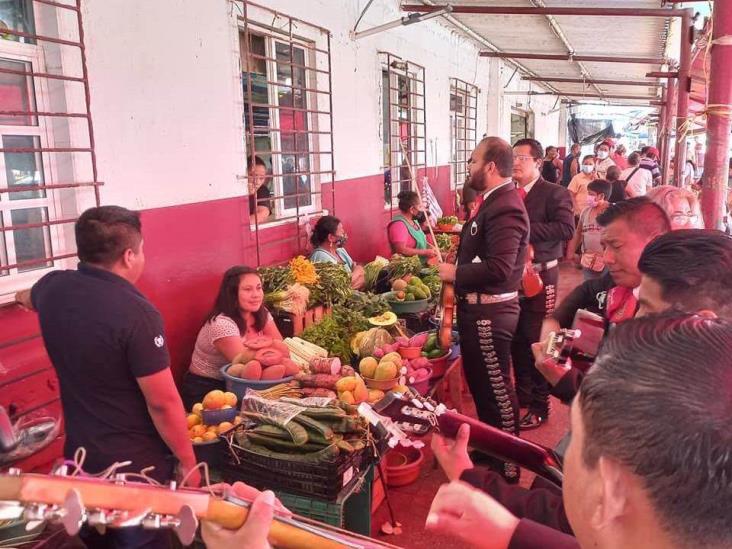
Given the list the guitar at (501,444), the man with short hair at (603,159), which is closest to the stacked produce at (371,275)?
the guitar at (501,444)

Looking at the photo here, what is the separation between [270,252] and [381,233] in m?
2.75

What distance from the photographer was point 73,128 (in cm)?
365

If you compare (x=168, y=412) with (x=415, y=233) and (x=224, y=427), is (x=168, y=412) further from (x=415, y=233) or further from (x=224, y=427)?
(x=415, y=233)

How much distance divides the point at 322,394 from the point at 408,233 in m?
3.81

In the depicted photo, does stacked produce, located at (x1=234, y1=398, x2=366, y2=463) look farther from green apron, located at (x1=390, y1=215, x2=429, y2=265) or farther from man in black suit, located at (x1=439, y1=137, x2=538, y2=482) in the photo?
green apron, located at (x1=390, y1=215, x2=429, y2=265)

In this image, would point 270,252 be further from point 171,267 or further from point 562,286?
point 562,286

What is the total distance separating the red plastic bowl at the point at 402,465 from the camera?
4.09 m

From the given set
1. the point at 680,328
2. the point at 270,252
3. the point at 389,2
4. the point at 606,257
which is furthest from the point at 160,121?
the point at 389,2

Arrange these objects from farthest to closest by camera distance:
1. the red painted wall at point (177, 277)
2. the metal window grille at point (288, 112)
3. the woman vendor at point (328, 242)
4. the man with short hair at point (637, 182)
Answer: the man with short hair at point (637, 182), the woman vendor at point (328, 242), the metal window grille at point (288, 112), the red painted wall at point (177, 277)

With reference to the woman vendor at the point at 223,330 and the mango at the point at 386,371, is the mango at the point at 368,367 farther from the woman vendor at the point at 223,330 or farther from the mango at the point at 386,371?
the woman vendor at the point at 223,330

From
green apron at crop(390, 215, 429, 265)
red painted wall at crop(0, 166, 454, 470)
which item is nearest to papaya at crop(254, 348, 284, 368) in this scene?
red painted wall at crop(0, 166, 454, 470)

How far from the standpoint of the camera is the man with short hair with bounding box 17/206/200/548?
2.40 metres

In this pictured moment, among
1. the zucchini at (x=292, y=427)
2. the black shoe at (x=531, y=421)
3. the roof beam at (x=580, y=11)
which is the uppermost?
the roof beam at (x=580, y=11)

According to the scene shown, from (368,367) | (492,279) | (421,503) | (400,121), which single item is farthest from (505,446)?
(400,121)
